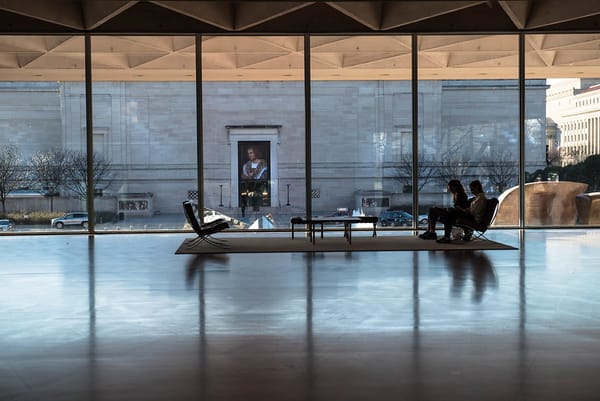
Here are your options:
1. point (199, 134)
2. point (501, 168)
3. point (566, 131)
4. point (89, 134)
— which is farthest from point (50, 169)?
point (566, 131)

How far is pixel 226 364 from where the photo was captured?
4.09 metres

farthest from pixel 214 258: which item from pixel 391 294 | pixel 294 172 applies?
pixel 294 172

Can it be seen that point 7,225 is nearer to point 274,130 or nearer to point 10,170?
point 10,170

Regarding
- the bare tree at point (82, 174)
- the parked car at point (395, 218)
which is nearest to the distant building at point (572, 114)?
the parked car at point (395, 218)

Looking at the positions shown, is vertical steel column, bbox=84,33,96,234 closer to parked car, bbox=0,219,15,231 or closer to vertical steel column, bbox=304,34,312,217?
parked car, bbox=0,219,15,231

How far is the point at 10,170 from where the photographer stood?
43.6ft

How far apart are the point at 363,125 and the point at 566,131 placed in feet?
13.0

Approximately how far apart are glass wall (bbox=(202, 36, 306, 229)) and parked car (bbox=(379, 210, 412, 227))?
1568 millimetres

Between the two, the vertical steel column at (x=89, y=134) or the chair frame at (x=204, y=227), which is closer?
the chair frame at (x=204, y=227)

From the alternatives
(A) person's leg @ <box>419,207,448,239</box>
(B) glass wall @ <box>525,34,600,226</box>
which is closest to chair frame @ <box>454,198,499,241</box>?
(A) person's leg @ <box>419,207,448,239</box>

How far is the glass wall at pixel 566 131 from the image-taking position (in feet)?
44.4

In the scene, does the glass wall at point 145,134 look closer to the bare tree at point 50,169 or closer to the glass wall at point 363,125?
the bare tree at point 50,169

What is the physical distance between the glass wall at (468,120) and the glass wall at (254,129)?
8.00ft

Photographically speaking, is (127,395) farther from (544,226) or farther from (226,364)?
(544,226)
